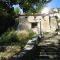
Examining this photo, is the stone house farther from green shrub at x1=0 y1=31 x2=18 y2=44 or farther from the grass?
the grass

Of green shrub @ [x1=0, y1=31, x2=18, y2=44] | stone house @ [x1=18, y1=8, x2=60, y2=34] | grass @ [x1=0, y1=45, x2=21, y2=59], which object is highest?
stone house @ [x1=18, y1=8, x2=60, y2=34]

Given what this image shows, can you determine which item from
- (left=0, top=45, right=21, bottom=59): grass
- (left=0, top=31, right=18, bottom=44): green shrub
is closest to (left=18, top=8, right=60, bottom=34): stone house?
(left=0, top=31, right=18, bottom=44): green shrub

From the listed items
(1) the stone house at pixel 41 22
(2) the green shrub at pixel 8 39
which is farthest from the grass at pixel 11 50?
(1) the stone house at pixel 41 22

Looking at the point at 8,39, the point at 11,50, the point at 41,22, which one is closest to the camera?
the point at 11,50

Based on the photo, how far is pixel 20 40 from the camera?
71.8 ft

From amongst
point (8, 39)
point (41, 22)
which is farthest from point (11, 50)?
point (41, 22)

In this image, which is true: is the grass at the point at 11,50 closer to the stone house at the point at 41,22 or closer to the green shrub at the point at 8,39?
the green shrub at the point at 8,39

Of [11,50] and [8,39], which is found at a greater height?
[8,39]

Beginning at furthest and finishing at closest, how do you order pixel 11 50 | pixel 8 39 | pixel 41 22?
pixel 41 22 < pixel 8 39 < pixel 11 50

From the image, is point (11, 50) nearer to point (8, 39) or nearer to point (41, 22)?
point (8, 39)

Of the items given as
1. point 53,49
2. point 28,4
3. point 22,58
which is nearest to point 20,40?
point 28,4

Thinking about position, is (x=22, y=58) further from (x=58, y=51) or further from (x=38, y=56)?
(x=58, y=51)

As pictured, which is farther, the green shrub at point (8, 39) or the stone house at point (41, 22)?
the stone house at point (41, 22)

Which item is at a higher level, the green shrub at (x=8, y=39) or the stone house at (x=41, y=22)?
the stone house at (x=41, y=22)
